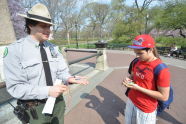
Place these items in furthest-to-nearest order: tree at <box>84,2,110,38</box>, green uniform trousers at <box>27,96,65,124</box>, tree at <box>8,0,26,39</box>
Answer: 1. tree at <box>84,2,110,38</box>
2. tree at <box>8,0,26,39</box>
3. green uniform trousers at <box>27,96,65,124</box>

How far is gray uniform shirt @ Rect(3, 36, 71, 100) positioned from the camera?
1.26m

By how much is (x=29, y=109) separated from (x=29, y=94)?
29cm

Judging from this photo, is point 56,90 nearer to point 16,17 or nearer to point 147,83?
point 147,83

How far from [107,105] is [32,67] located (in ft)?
9.58

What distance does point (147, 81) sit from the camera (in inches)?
69.9

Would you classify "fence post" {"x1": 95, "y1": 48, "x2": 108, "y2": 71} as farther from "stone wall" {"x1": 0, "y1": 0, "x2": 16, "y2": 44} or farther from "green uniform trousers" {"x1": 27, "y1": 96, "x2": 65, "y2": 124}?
"green uniform trousers" {"x1": 27, "y1": 96, "x2": 65, "y2": 124}

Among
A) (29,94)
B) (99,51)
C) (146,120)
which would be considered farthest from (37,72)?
(99,51)

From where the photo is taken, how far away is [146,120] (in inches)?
72.7

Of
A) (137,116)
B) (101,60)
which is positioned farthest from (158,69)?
(101,60)

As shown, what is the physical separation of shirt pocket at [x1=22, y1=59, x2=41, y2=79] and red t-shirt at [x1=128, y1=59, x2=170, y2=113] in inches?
56.7

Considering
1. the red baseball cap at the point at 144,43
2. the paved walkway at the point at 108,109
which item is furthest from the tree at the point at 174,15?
the red baseball cap at the point at 144,43

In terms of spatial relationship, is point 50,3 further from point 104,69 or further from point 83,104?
point 83,104

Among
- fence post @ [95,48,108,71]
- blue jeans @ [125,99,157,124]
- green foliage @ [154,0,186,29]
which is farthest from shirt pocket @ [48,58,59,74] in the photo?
green foliage @ [154,0,186,29]

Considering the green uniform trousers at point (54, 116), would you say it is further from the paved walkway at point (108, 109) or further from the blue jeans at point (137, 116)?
the paved walkway at point (108, 109)
